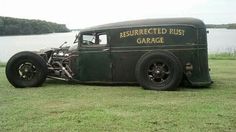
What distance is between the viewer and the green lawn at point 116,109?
659cm

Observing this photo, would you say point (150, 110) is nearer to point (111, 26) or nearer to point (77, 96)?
point (77, 96)

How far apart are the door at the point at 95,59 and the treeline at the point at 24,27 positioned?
47962 mm

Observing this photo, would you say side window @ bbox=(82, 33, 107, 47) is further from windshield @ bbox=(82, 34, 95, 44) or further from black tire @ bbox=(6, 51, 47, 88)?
black tire @ bbox=(6, 51, 47, 88)

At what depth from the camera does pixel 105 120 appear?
689 centimetres

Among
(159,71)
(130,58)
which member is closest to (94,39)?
(130,58)

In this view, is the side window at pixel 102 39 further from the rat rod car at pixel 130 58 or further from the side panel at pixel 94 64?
the side panel at pixel 94 64

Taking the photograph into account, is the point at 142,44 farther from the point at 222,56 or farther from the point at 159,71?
the point at 222,56

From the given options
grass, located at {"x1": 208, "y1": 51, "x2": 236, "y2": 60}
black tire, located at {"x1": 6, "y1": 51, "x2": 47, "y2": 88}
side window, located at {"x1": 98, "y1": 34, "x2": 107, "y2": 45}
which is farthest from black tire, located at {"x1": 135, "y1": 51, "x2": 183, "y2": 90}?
grass, located at {"x1": 208, "y1": 51, "x2": 236, "y2": 60}

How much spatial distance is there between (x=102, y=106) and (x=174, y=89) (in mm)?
2283

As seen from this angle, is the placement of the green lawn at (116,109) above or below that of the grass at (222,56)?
above

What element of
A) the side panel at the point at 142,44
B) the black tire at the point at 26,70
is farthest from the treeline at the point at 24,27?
the side panel at the point at 142,44

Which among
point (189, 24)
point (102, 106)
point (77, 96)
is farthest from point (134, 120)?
point (189, 24)

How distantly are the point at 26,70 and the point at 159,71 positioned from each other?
9.72 feet

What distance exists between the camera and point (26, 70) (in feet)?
35.7
